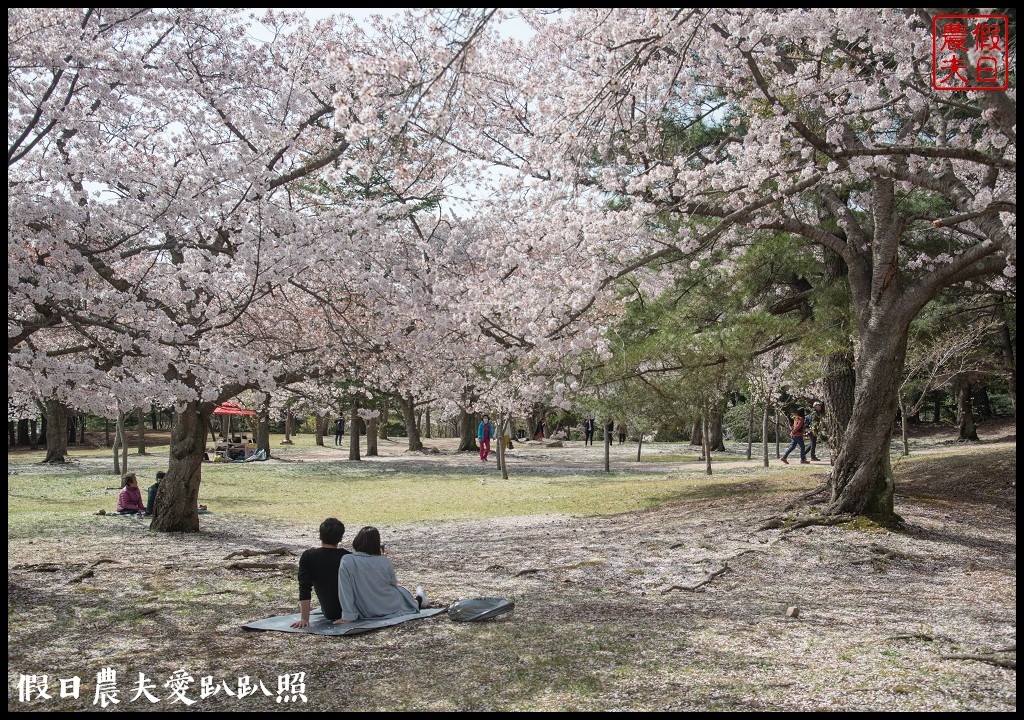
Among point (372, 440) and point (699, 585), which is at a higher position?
point (372, 440)

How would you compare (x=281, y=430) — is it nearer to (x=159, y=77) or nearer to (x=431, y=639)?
(x=159, y=77)

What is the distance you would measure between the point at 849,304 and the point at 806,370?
6.38ft

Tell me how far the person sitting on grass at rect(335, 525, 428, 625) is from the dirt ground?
23cm

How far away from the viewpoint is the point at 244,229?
8203mm

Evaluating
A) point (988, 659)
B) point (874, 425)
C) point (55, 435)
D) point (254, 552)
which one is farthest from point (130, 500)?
point (55, 435)

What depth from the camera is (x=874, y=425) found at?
9.19 metres

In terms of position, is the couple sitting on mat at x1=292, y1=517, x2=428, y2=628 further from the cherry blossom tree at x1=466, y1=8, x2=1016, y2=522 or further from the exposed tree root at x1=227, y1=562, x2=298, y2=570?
the cherry blossom tree at x1=466, y1=8, x2=1016, y2=522

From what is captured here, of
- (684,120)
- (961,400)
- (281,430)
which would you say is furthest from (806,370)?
(281,430)

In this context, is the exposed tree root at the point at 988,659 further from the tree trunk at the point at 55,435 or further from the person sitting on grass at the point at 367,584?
the tree trunk at the point at 55,435

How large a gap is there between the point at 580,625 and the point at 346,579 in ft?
5.45

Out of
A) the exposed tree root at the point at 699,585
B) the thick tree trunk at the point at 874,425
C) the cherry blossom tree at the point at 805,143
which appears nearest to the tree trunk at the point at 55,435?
the cherry blossom tree at the point at 805,143

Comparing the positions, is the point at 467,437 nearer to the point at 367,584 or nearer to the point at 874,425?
the point at 874,425

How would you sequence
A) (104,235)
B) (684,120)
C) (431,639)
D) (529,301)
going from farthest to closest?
(684,120) < (529,301) < (104,235) < (431,639)

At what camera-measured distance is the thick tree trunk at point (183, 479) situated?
1073cm
